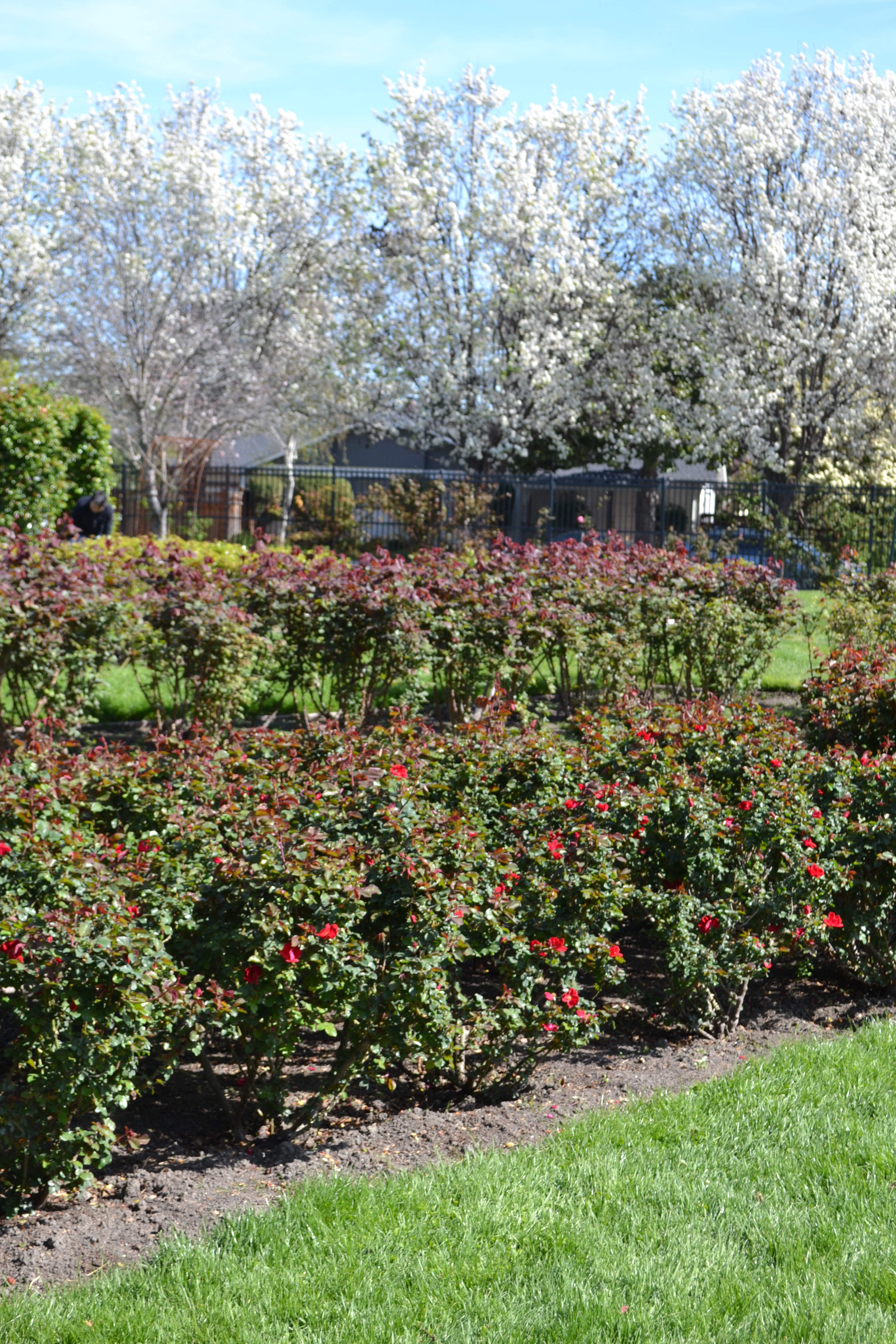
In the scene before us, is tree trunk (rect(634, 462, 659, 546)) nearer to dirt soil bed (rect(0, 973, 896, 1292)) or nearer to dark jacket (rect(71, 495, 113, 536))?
dark jacket (rect(71, 495, 113, 536))

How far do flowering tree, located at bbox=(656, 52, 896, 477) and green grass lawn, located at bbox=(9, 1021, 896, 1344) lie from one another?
22757mm

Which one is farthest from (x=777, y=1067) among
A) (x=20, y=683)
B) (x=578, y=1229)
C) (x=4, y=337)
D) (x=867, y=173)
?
(x=4, y=337)

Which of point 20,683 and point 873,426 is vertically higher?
point 873,426

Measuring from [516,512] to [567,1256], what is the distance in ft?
63.3

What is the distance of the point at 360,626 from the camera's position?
6707mm

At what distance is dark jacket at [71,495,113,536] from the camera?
→ 13938mm

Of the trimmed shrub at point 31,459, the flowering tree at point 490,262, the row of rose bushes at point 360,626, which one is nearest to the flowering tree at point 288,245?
the flowering tree at point 490,262

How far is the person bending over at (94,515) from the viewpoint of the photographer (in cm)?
1341

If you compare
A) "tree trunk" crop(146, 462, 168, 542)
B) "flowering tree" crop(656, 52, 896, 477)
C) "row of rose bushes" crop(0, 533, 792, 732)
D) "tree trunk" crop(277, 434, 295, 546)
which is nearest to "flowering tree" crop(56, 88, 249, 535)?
"tree trunk" crop(146, 462, 168, 542)

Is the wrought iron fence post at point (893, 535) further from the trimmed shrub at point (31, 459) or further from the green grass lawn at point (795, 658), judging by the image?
the trimmed shrub at point (31, 459)

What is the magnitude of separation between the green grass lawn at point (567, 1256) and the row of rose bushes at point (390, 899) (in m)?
0.41

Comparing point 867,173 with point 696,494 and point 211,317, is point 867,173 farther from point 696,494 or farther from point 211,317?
point 211,317

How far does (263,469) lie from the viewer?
22.9 m

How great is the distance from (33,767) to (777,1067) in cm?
263
